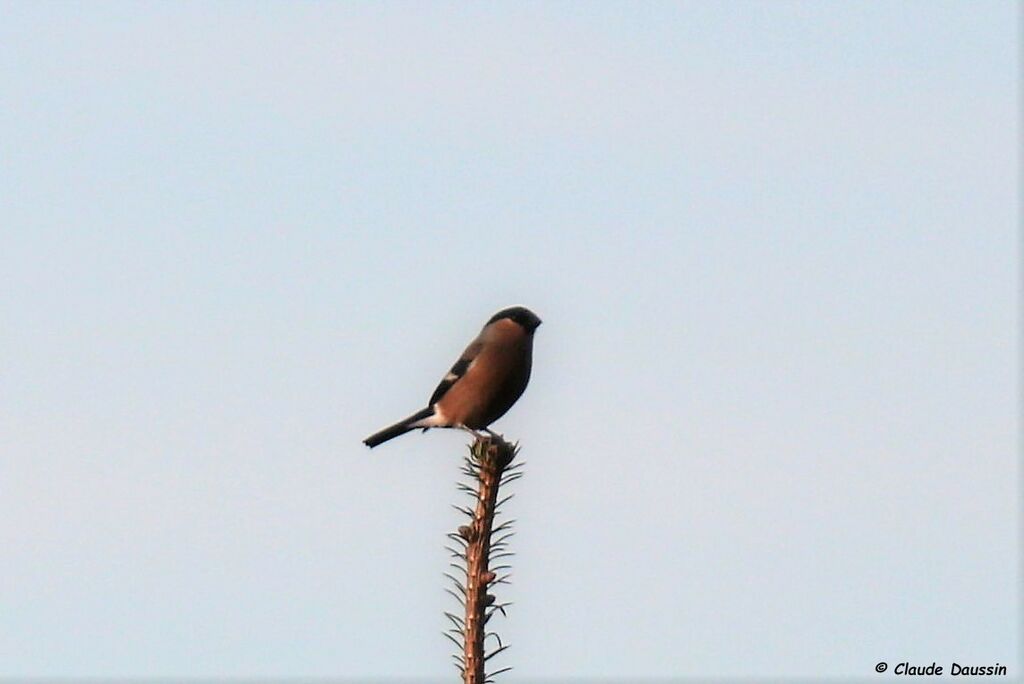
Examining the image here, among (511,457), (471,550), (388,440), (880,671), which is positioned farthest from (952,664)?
(388,440)

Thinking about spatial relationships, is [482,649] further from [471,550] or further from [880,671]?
[880,671]

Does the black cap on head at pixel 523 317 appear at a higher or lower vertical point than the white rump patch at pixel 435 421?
higher

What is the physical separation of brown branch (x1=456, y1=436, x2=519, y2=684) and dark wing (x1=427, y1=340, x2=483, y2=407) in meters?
5.90

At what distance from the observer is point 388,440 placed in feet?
44.2

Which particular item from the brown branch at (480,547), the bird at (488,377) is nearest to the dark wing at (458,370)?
the bird at (488,377)

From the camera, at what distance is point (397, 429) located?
44.1ft

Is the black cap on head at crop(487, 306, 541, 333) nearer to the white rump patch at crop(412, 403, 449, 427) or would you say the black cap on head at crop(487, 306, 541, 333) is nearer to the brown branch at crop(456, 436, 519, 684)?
the white rump patch at crop(412, 403, 449, 427)

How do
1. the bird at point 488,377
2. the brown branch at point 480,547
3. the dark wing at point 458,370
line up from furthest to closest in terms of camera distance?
the dark wing at point 458,370 → the bird at point 488,377 → the brown branch at point 480,547

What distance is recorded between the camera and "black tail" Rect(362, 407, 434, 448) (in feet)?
43.8

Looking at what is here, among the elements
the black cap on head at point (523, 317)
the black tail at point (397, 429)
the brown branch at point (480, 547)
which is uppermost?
the black cap on head at point (523, 317)

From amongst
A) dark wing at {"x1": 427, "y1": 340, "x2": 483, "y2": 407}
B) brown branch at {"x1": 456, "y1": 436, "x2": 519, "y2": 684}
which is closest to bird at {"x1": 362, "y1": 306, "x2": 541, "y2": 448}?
dark wing at {"x1": 427, "y1": 340, "x2": 483, "y2": 407}

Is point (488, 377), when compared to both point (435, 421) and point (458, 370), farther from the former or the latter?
point (435, 421)

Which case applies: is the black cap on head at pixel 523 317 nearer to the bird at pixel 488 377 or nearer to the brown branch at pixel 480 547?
the bird at pixel 488 377

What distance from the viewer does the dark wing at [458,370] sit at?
511 inches
